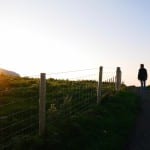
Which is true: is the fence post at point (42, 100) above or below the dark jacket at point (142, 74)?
below

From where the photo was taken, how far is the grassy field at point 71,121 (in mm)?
12469

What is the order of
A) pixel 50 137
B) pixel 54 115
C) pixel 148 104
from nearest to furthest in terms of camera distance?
pixel 50 137, pixel 54 115, pixel 148 104

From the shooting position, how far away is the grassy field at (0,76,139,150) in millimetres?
12469

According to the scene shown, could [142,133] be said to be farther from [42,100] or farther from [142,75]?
[142,75]

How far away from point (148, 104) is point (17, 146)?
40.3 feet

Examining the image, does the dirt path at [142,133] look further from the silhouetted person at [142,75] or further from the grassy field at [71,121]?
the silhouetted person at [142,75]

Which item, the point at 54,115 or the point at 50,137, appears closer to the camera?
the point at 50,137

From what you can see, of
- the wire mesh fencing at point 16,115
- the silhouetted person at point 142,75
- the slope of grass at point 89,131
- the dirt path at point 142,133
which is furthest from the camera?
the silhouetted person at point 142,75

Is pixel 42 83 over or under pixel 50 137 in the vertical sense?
over

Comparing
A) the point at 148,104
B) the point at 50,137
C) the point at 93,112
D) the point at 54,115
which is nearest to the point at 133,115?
the point at 93,112

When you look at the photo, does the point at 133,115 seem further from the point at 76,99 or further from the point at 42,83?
the point at 42,83

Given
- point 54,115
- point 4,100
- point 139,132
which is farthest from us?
point 4,100

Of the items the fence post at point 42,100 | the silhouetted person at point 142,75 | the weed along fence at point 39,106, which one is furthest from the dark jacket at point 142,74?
the fence post at point 42,100

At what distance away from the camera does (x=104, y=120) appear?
1661 centimetres
